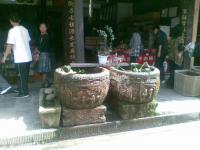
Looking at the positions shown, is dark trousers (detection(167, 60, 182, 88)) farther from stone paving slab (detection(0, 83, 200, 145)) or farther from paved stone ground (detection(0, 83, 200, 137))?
stone paving slab (detection(0, 83, 200, 145))

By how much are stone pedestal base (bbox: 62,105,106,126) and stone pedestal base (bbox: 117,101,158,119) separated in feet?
1.49

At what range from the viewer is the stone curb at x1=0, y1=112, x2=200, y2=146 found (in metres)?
5.88

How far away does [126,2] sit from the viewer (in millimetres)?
18328

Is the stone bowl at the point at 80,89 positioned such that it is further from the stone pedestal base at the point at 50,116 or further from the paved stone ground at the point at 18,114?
the paved stone ground at the point at 18,114

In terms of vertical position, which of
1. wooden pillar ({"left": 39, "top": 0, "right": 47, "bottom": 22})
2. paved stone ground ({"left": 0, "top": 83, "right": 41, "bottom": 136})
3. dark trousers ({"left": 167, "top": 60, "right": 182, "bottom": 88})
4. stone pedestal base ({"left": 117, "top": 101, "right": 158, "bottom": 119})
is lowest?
paved stone ground ({"left": 0, "top": 83, "right": 41, "bottom": 136})

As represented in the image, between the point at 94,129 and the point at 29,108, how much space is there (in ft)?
5.85

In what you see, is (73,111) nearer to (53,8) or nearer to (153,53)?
(153,53)

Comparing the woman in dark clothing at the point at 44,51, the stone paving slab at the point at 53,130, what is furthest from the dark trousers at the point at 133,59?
the woman in dark clothing at the point at 44,51

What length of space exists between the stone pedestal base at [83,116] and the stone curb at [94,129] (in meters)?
0.10

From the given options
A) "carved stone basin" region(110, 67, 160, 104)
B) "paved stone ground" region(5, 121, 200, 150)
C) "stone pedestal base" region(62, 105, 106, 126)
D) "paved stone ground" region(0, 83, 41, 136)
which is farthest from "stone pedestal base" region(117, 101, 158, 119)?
"paved stone ground" region(0, 83, 41, 136)

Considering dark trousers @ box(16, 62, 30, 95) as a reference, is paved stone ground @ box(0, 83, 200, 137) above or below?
below

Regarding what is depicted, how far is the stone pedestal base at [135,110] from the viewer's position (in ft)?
21.7

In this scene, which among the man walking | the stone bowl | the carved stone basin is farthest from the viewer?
the man walking

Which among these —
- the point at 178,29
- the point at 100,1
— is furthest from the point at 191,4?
the point at 100,1
